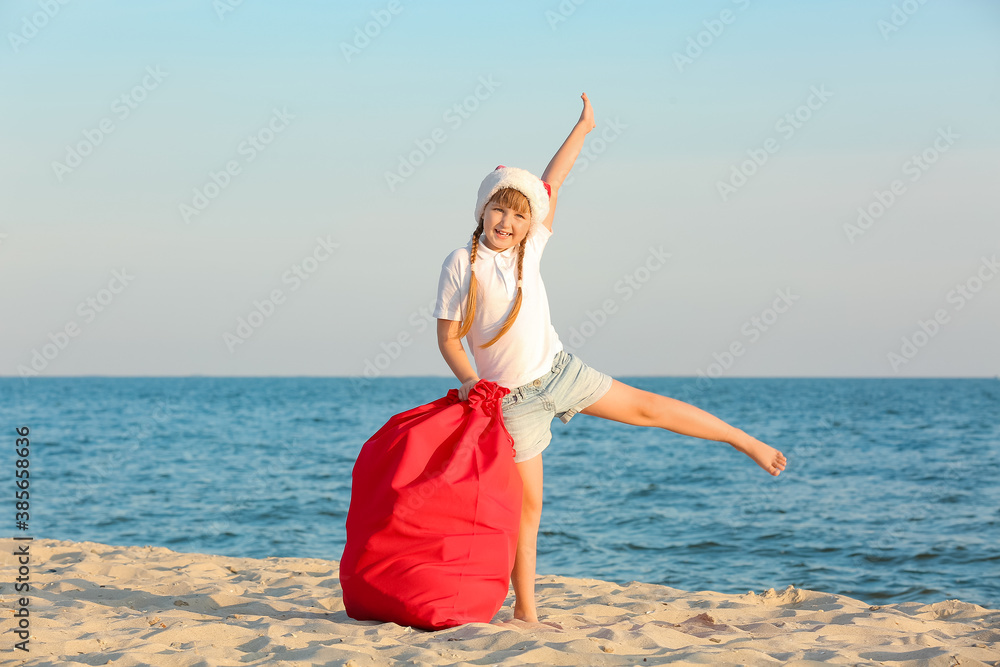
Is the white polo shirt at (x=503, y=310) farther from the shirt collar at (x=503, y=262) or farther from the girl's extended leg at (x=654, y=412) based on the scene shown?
the girl's extended leg at (x=654, y=412)

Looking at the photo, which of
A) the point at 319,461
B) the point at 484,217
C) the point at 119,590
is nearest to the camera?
the point at 484,217

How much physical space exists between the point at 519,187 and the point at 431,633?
1966 mm

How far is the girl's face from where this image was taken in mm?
3729

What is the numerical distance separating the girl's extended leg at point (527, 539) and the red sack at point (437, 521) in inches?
5.6

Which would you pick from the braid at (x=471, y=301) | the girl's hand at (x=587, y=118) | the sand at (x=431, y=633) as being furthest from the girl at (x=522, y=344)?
the sand at (x=431, y=633)

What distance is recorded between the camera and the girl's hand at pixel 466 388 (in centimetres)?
373

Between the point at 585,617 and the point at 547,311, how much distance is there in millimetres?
1650

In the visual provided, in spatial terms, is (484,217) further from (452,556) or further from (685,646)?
(685,646)

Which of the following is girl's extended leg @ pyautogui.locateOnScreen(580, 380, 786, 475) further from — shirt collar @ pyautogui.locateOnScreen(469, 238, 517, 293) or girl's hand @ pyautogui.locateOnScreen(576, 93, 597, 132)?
girl's hand @ pyautogui.locateOnScreen(576, 93, 597, 132)

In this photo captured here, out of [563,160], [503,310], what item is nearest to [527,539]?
[503,310]

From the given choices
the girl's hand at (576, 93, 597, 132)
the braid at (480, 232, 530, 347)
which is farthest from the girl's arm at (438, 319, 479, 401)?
the girl's hand at (576, 93, 597, 132)

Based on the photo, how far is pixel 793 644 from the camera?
134 inches

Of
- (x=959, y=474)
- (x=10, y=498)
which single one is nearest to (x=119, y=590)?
(x=10, y=498)

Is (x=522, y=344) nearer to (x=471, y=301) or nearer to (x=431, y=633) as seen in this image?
(x=471, y=301)
